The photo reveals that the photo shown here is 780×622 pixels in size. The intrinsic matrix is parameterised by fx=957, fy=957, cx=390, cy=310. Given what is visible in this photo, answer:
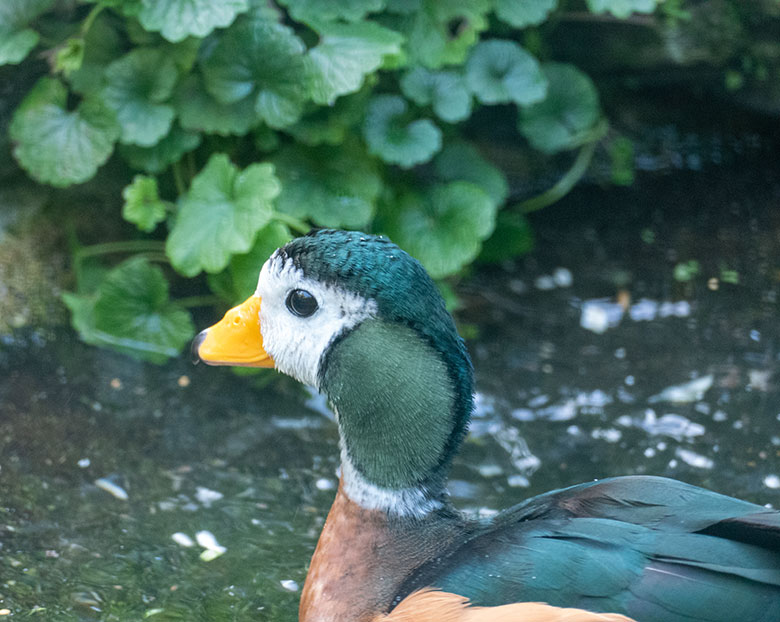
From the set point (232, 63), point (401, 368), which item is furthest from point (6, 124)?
point (401, 368)

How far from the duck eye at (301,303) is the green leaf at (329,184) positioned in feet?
3.98

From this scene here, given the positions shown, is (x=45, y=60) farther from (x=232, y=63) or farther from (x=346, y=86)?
(x=346, y=86)

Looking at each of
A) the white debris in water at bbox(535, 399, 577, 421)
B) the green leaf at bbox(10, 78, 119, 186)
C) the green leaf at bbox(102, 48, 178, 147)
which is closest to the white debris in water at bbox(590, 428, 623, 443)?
the white debris in water at bbox(535, 399, 577, 421)

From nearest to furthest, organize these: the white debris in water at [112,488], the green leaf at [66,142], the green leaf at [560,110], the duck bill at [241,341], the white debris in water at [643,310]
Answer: the duck bill at [241,341] → the white debris in water at [112,488] → the green leaf at [66,142] → the white debris in water at [643,310] → the green leaf at [560,110]

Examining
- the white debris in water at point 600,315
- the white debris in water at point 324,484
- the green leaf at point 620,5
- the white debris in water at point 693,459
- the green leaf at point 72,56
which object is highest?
the green leaf at point 620,5

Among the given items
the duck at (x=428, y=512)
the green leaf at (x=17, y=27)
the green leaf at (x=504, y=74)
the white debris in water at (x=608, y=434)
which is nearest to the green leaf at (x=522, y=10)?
the green leaf at (x=504, y=74)

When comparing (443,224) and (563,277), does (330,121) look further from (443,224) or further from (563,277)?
→ (563,277)

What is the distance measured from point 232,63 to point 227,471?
1.44 meters

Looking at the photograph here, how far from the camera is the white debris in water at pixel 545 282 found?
4.41 metres

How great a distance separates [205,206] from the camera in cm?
336

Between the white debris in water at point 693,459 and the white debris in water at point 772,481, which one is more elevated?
the white debris in water at point 772,481

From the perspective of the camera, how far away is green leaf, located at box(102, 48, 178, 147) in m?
3.50

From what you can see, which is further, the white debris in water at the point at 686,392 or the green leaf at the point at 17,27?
the white debris in water at the point at 686,392

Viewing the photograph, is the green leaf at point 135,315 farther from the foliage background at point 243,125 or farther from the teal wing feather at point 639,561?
the teal wing feather at point 639,561
